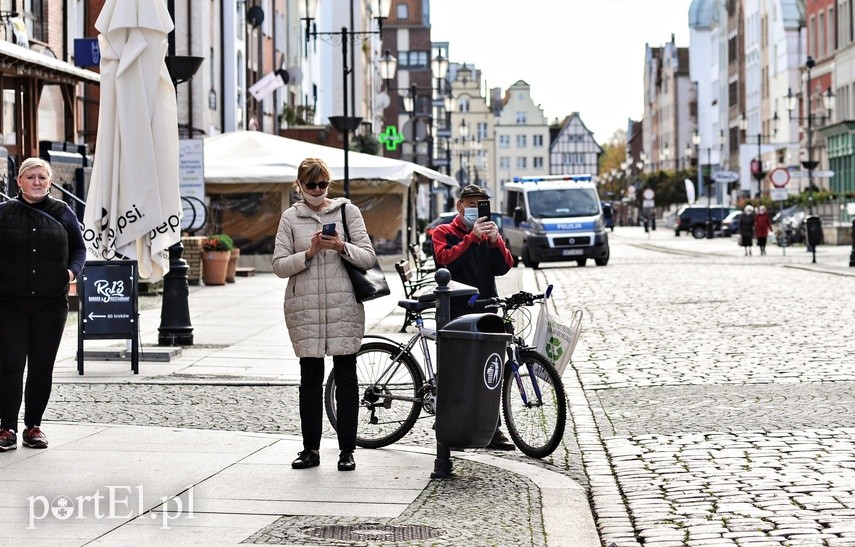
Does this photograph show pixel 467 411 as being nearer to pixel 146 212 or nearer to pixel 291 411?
pixel 291 411

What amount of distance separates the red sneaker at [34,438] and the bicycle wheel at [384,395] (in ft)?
5.64

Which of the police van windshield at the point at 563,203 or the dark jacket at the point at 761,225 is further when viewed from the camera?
the dark jacket at the point at 761,225

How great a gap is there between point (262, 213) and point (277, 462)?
28.7 meters

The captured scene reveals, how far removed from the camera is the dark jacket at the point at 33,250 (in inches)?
381

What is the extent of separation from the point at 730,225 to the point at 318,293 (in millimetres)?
73382

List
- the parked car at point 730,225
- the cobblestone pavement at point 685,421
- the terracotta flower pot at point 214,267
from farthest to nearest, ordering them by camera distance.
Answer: the parked car at point 730,225 → the terracotta flower pot at point 214,267 → the cobblestone pavement at point 685,421

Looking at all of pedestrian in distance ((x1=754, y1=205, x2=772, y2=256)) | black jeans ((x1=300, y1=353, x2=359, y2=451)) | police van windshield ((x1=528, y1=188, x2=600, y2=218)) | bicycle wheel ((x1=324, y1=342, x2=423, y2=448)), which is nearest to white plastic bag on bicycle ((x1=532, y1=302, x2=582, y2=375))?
bicycle wheel ((x1=324, y1=342, x2=423, y2=448))

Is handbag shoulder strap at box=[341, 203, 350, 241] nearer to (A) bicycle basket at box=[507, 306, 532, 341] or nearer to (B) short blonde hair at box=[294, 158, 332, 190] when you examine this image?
(B) short blonde hair at box=[294, 158, 332, 190]

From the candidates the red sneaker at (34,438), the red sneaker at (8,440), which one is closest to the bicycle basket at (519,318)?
the red sneaker at (34,438)

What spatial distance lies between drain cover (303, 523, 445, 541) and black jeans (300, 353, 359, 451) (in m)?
1.85

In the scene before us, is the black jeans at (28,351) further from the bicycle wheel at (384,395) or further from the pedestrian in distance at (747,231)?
the pedestrian in distance at (747,231)

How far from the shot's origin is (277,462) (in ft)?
29.6

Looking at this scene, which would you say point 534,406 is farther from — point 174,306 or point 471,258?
point 174,306

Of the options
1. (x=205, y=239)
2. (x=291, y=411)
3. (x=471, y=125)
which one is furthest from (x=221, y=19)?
(x=471, y=125)
